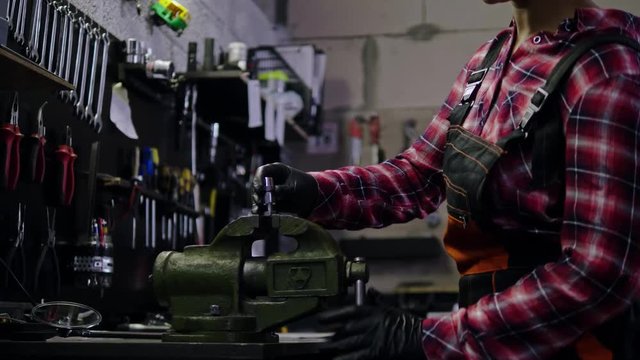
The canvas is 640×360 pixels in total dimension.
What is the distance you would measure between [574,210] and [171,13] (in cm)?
211

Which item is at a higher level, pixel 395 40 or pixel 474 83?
pixel 395 40

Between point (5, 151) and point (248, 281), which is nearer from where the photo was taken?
point (248, 281)

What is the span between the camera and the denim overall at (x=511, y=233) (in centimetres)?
133

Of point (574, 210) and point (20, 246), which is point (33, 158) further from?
point (574, 210)

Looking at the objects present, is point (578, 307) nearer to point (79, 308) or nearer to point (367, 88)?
point (79, 308)

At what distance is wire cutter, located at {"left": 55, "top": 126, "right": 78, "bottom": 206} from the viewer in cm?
229

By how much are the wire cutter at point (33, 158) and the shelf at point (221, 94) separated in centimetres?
96

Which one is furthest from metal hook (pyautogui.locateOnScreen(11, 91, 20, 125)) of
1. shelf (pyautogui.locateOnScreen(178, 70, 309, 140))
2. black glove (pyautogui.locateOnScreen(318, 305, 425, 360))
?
black glove (pyautogui.locateOnScreen(318, 305, 425, 360))

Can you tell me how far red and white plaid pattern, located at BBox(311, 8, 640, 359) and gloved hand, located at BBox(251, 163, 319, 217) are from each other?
37 centimetres

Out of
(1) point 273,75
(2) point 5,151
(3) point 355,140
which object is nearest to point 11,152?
(2) point 5,151

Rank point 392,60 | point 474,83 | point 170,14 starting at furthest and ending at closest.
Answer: point 392,60
point 170,14
point 474,83

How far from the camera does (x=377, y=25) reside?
526 centimetres

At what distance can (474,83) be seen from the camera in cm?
161

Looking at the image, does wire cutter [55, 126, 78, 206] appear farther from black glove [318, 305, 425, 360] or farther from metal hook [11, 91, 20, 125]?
black glove [318, 305, 425, 360]
